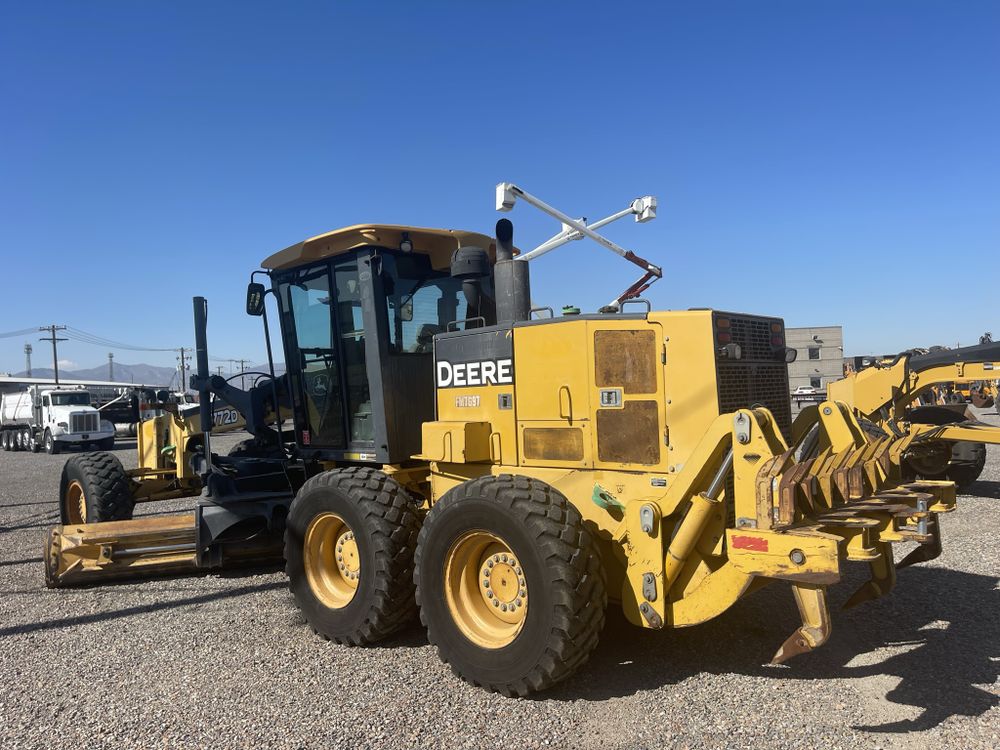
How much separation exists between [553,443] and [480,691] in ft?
4.98

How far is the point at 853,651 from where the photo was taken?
4.67 m

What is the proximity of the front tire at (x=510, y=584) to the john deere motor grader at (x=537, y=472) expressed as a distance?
1 cm

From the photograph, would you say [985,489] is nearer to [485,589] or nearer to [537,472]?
[537,472]

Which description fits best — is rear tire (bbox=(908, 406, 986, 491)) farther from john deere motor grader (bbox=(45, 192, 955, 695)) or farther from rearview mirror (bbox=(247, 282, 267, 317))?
rearview mirror (bbox=(247, 282, 267, 317))

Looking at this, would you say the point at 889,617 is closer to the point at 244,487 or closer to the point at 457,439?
the point at 457,439

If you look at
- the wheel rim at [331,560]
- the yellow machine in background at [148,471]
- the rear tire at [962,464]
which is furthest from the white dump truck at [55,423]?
the rear tire at [962,464]

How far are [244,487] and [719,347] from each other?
455cm

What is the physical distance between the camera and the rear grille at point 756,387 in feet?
14.0

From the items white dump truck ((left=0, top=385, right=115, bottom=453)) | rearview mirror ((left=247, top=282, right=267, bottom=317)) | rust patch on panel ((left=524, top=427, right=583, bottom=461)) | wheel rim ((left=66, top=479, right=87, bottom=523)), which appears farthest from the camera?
white dump truck ((left=0, top=385, right=115, bottom=453))

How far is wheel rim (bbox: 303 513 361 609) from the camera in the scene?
17.4ft

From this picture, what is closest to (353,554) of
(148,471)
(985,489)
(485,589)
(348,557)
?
(348,557)

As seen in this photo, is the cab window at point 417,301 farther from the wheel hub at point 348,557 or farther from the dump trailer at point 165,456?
the dump trailer at point 165,456

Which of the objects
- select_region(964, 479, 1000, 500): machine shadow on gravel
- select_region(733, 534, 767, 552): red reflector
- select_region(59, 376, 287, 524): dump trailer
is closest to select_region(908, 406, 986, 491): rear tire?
select_region(964, 479, 1000, 500): machine shadow on gravel

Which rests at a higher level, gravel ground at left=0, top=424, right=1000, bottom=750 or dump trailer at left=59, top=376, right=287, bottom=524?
dump trailer at left=59, top=376, right=287, bottom=524
